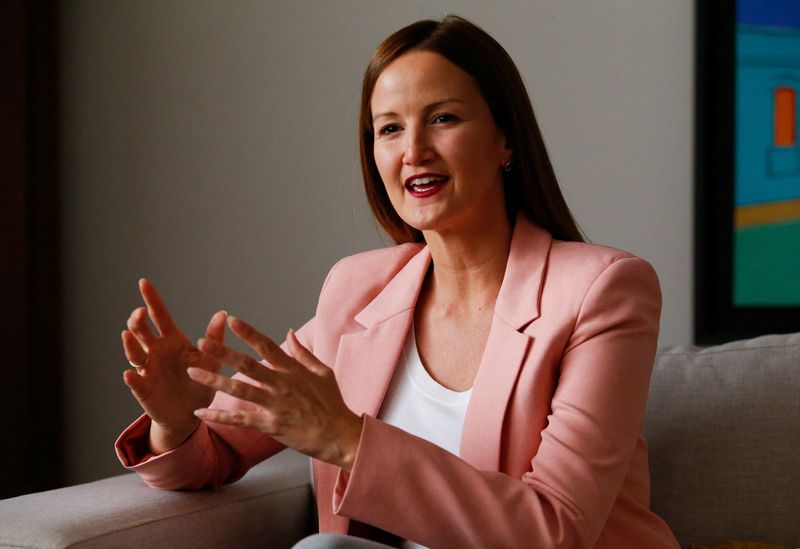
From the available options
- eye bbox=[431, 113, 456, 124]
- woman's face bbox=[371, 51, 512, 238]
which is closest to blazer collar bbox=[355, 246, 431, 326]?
woman's face bbox=[371, 51, 512, 238]

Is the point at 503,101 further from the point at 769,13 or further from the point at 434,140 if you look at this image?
the point at 769,13

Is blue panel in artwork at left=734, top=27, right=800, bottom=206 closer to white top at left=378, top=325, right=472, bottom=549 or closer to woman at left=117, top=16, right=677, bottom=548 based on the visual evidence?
woman at left=117, top=16, right=677, bottom=548

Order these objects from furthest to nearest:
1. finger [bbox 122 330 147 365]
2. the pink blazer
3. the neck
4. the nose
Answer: the neck → the nose → finger [bbox 122 330 147 365] → the pink blazer

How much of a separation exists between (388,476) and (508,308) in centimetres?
36

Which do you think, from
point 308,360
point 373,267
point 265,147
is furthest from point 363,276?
point 265,147

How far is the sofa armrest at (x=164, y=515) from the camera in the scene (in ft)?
4.66

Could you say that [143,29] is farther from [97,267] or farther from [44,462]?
[44,462]

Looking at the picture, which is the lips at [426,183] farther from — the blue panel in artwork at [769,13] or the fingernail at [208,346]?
the blue panel in artwork at [769,13]

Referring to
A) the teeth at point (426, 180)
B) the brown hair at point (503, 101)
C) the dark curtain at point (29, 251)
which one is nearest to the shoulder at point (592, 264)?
the brown hair at point (503, 101)

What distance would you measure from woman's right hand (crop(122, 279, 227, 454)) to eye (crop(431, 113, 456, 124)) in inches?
16.8

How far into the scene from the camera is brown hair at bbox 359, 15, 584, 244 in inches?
62.8

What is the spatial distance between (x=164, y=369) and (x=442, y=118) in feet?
1.81

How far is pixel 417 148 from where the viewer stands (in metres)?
1.56

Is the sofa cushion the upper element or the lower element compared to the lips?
lower
